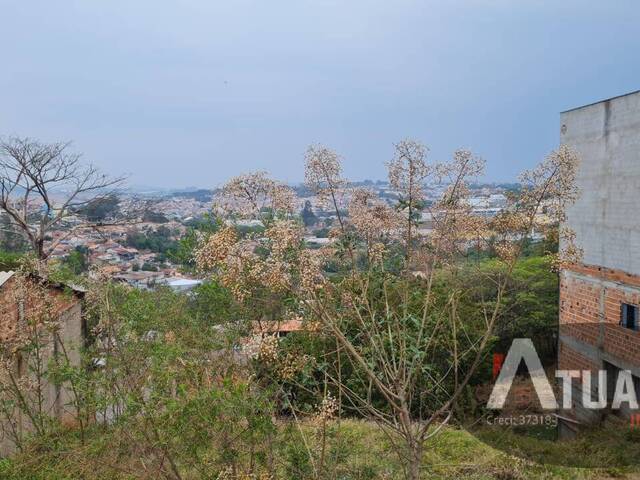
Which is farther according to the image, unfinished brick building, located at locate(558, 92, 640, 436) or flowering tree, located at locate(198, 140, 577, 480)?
unfinished brick building, located at locate(558, 92, 640, 436)

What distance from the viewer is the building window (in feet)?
23.3

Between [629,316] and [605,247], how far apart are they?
89cm

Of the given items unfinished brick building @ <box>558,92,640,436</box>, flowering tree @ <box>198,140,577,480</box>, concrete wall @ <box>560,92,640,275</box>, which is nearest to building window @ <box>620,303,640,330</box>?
unfinished brick building @ <box>558,92,640,436</box>

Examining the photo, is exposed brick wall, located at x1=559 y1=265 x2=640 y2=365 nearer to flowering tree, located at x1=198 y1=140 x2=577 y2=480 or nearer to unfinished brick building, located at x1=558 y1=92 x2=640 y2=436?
unfinished brick building, located at x1=558 y1=92 x2=640 y2=436

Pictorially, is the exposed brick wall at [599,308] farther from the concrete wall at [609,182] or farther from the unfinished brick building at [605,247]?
the concrete wall at [609,182]

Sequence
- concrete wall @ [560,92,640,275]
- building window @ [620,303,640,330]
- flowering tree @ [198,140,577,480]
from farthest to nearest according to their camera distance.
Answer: building window @ [620,303,640,330] < concrete wall @ [560,92,640,275] < flowering tree @ [198,140,577,480]

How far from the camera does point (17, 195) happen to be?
37.9 ft

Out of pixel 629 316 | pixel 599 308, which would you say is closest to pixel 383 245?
pixel 629 316

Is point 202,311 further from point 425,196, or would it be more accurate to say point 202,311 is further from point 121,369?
point 425,196

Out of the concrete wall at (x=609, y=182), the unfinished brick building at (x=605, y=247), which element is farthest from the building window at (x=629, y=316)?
the concrete wall at (x=609, y=182)

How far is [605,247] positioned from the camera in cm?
757

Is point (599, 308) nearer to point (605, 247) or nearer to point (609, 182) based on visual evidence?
point (605, 247)

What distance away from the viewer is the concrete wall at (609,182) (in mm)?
6957

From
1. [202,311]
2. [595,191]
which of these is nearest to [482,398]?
[595,191]
